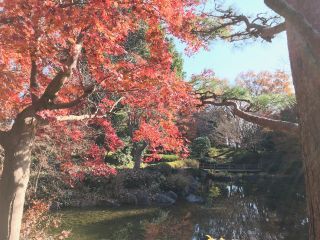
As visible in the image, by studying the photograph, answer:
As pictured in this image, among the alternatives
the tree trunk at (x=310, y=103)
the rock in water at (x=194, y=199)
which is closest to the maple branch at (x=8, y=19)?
the tree trunk at (x=310, y=103)

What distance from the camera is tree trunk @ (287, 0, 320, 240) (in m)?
2.82

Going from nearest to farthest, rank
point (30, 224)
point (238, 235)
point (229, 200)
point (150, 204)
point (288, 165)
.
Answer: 1. point (30, 224)
2. point (238, 235)
3. point (150, 204)
4. point (229, 200)
5. point (288, 165)

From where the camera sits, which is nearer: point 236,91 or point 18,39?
point 18,39

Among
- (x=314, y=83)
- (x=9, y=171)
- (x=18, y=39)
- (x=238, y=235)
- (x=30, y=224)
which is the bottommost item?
(x=238, y=235)

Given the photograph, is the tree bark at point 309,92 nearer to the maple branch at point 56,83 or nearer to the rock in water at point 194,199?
the maple branch at point 56,83

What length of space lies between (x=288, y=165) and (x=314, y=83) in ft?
83.1

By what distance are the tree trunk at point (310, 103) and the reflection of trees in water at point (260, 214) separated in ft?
33.7

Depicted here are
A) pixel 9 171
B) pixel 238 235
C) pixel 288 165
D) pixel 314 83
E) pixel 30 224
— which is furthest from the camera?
pixel 288 165

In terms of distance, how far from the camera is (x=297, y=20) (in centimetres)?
270

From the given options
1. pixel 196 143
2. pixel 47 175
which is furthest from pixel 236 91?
pixel 196 143

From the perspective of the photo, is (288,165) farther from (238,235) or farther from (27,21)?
(27,21)

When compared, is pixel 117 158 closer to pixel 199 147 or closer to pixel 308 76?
pixel 199 147

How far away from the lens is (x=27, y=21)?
544 centimetres

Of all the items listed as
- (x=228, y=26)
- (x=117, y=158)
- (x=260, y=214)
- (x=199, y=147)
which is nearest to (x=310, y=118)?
(x=228, y=26)
